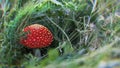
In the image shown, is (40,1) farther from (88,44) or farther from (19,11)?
(88,44)

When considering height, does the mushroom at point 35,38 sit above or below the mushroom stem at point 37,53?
above

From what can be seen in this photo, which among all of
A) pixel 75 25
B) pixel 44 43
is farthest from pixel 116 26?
pixel 44 43

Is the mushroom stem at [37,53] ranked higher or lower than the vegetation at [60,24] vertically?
lower

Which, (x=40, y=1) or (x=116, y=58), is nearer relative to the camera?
(x=116, y=58)

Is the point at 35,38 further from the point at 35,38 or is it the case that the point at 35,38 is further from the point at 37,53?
the point at 37,53

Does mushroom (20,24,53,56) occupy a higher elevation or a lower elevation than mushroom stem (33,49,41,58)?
higher

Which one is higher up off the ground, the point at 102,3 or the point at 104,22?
the point at 102,3
